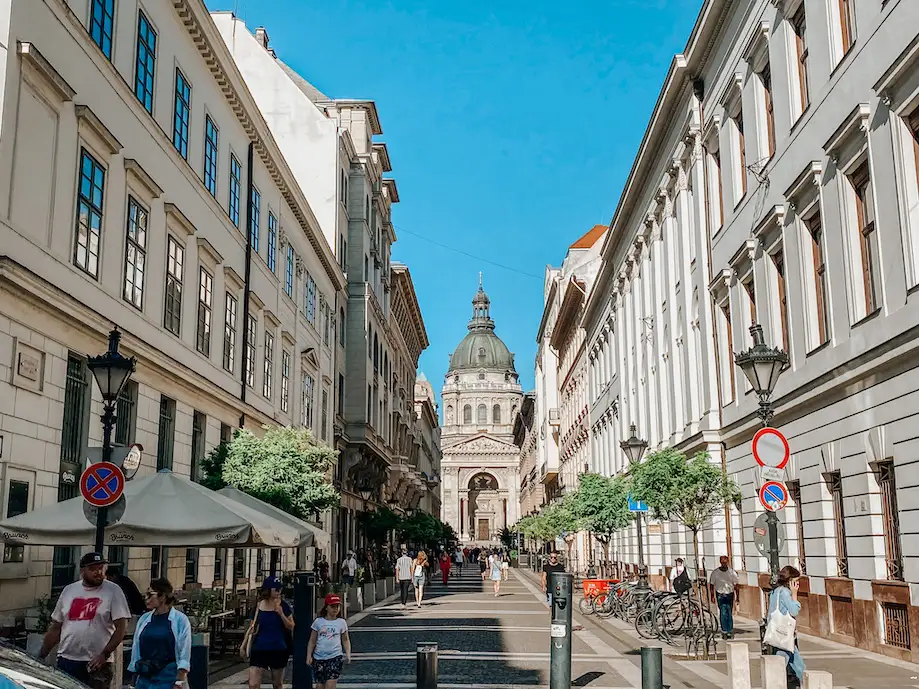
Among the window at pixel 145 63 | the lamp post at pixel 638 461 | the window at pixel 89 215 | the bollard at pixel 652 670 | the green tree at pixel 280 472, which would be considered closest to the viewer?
the bollard at pixel 652 670

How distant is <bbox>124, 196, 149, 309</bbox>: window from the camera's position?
18781mm

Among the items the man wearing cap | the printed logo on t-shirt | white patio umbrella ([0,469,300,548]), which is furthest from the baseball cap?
white patio umbrella ([0,469,300,548])

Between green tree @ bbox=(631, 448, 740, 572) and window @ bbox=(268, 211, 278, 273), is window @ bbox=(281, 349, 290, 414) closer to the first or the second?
window @ bbox=(268, 211, 278, 273)

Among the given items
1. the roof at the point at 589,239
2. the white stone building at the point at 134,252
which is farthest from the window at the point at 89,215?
the roof at the point at 589,239

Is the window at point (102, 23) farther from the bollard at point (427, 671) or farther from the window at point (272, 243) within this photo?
the window at point (272, 243)

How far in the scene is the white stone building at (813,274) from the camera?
1495 centimetres

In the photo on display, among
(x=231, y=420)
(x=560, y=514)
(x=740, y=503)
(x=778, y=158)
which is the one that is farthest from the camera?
(x=560, y=514)

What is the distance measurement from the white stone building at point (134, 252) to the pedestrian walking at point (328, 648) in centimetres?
560

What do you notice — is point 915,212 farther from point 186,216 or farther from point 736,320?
point 186,216

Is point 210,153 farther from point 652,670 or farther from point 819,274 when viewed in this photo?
point 652,670

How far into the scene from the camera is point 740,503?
79.7ft

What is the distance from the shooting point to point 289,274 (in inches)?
1321

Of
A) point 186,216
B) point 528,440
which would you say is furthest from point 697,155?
point 528,440

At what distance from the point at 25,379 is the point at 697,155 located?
19.6 metres
